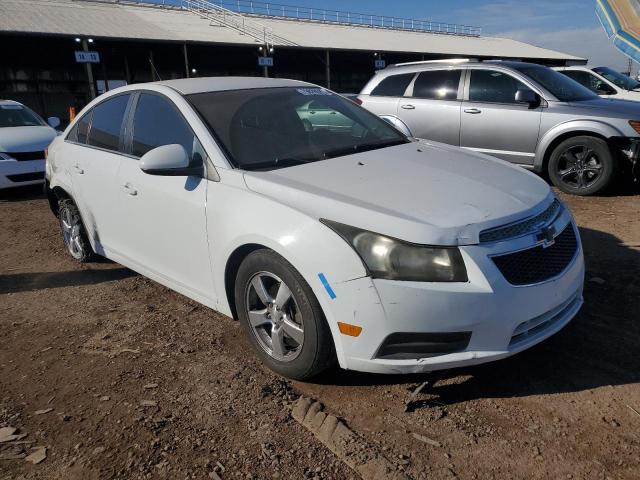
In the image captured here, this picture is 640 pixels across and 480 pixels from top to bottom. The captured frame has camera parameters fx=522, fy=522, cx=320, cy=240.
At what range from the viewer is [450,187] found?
9.22 feet

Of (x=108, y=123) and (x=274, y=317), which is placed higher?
(x=108, y=123)

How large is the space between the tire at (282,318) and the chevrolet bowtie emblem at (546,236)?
3.74 feet

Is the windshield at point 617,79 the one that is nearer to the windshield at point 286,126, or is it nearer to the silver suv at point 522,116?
the silver suv at point 522,116

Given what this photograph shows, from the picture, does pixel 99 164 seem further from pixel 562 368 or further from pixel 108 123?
pixel 562 368

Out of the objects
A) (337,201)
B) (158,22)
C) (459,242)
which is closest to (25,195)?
(337,201)

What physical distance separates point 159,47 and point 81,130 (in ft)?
97.1

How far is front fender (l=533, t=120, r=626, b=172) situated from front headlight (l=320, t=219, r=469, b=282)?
16.5ft

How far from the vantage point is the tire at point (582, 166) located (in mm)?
6375

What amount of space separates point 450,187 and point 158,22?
107ft

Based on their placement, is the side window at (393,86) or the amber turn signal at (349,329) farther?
the side window at (393,86)

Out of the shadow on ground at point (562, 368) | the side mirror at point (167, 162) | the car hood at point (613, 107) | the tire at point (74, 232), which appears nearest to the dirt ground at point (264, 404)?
the shadow on ground at point (562, 368)

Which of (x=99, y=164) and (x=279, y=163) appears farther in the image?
(x=99, y=164)

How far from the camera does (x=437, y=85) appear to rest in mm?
7641

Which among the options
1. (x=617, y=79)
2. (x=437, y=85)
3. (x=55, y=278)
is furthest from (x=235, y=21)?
(x=55, y=278)
